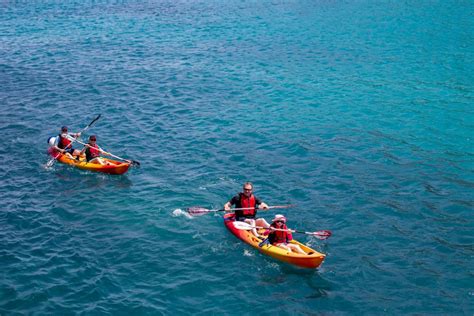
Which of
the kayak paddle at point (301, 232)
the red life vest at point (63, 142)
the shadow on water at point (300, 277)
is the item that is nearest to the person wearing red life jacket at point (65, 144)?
the red life vest at point (63, 142)

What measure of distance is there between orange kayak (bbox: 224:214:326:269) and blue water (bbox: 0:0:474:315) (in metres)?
0.39

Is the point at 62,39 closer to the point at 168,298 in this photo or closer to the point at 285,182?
the point at 285,182

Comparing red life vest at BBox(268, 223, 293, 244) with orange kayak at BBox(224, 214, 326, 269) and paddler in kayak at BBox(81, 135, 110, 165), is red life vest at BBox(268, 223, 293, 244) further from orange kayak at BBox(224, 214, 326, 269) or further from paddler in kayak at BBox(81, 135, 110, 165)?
paddler in kayak at BBox(81, 135, 110, 165)

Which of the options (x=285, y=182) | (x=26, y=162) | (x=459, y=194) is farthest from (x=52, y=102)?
(x=459, y=194)

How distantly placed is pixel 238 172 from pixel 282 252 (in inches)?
369

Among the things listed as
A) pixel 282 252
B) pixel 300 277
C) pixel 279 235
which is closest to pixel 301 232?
pixel 279 235

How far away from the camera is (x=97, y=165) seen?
3142 cm

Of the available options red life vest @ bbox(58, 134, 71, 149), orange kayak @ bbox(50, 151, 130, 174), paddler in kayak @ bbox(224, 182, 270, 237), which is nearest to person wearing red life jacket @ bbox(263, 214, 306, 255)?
paddler in kayak @ bbox(224, 182, 270, 237)

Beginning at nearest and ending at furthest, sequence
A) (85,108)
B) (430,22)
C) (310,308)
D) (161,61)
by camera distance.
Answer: (310,308) → (85,108) → (161,61) → (430,22)

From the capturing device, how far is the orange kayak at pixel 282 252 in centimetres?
2191

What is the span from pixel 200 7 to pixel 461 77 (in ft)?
171

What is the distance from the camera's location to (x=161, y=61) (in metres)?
58.1

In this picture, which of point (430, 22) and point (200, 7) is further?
point (200, 7)

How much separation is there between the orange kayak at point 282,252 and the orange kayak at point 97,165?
8.06 meters
